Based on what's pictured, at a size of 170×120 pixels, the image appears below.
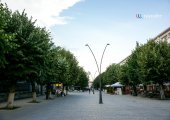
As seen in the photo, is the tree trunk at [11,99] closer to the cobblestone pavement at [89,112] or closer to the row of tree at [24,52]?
the row of tree at [24,52]

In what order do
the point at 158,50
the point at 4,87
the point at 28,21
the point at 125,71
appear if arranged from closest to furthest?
the point at 28,21 → the point at 4,87 → the point at 158,50 → the point at 125,71

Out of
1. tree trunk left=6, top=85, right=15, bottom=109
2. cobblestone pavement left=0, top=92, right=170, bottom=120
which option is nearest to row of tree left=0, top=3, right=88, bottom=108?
tree trunk left=6, top=85, right=15, bottom=109

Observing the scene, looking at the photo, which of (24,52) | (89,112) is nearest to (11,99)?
(24,52)

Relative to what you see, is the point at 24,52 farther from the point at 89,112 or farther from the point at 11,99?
the point at 89,112

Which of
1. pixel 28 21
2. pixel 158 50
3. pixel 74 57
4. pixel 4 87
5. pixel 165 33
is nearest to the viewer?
pixel 28 21

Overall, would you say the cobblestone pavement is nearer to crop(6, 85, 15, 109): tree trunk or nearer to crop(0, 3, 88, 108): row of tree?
crop(6, 85, 15, 109): tree trunk

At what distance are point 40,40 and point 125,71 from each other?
165 feet

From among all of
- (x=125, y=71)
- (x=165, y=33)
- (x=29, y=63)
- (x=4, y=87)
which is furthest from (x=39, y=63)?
(x=165, y=33)

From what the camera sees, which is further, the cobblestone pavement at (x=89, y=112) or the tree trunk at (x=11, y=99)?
the tree trunk at (x=11, y=99)

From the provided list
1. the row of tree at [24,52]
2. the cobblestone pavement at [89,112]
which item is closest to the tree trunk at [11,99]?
the row of tree at [24,52]

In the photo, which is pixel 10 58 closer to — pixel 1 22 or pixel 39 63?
pixel 39 63

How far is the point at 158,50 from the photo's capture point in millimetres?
55219

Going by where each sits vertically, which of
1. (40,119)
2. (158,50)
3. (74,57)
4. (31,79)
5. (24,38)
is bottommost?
(40,119)

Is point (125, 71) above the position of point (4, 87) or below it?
above
